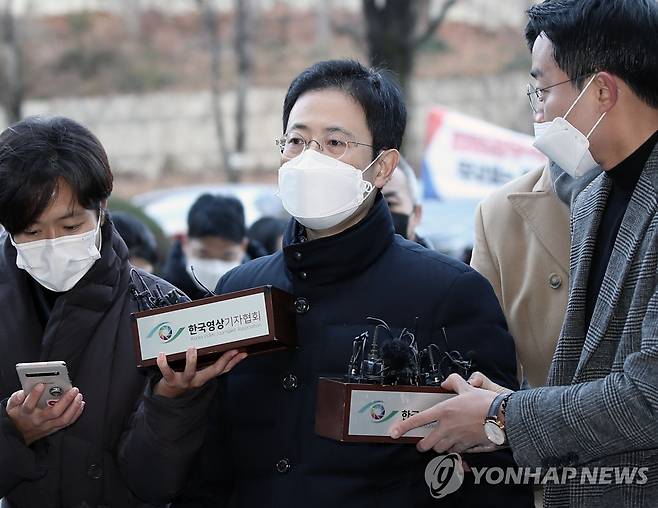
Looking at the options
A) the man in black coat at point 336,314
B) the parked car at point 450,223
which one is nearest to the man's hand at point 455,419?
the man in black coat at point 336,314

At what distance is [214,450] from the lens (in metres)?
3.01

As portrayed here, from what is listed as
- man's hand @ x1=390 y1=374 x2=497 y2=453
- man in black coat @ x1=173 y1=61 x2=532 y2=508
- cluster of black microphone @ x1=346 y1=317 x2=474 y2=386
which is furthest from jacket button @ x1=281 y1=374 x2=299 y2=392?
man's hand @ x1=390 y1=374 x2=497 y2=453

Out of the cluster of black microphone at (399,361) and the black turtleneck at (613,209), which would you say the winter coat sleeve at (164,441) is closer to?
the cluster of black microphone at (399,361)

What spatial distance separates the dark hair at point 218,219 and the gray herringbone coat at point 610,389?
3.60 m

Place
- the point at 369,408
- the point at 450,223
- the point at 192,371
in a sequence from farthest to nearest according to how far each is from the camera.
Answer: the point at 450,223
the point at 192,371
the point at 369,408

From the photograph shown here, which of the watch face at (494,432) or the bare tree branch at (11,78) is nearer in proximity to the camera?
the watch face at (494,432)

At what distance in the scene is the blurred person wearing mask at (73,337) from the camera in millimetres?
2883

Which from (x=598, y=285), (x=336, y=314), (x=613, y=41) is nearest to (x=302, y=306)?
(x=336, y=314)

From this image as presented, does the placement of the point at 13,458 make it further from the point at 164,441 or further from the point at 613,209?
the point at 613,209

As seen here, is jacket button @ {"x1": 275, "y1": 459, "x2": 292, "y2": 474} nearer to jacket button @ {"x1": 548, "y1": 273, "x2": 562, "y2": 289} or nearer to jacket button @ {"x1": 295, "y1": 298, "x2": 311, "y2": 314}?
jacket button @ {"x1": 295, "y1": 298, "x2": 311, "y2": 314}

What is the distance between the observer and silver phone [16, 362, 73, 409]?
2.71m

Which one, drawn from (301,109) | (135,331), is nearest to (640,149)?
(301,109)

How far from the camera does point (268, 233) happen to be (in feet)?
24.8

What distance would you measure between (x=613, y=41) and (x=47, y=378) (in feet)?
5.66
